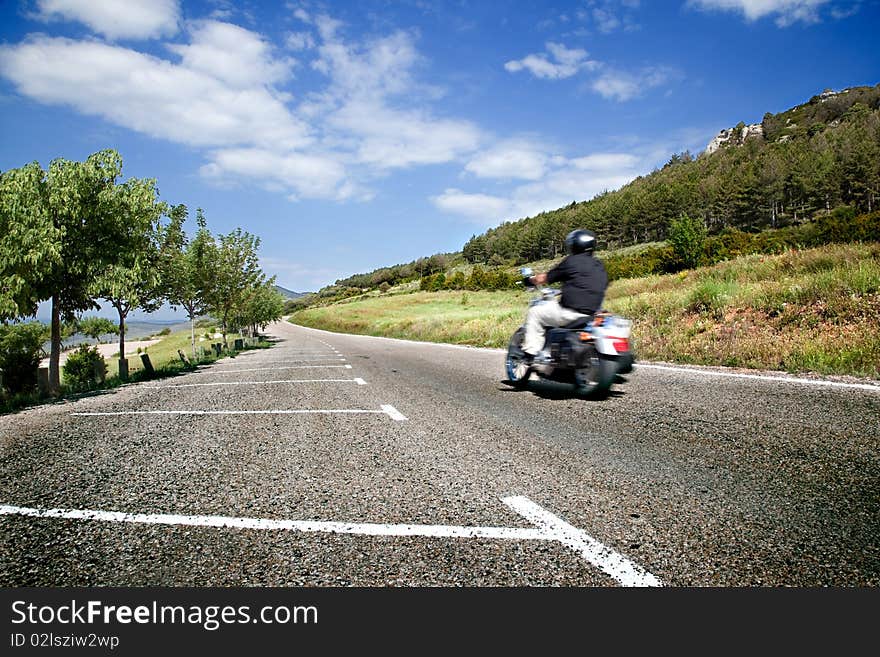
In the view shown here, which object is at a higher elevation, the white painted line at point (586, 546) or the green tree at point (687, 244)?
the green tree at point (687, 244)

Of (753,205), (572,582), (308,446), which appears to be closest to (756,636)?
(572,582)

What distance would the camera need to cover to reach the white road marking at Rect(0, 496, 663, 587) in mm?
2176

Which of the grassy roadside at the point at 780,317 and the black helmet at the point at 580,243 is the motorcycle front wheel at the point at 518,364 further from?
the grassy roadside at the point at 780,317

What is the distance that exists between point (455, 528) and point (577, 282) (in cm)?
436

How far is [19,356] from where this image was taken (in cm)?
2639

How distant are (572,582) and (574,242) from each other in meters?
5.03

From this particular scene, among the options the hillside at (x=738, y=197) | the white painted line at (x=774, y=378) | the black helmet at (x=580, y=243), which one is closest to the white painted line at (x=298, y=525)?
the black helmet at (x=580, y=243)

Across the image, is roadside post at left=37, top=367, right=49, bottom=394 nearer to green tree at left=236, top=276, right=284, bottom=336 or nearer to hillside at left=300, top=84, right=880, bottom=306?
green tree at left=236, top=276, right=284, bottom=336

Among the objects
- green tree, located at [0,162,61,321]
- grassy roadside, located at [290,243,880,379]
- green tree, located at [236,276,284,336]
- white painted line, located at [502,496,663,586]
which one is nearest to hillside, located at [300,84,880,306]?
green tree, located at [236,276,284,336]

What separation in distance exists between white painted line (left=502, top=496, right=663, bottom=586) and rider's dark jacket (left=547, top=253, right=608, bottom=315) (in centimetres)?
375

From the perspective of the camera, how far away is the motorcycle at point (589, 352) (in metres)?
5.98

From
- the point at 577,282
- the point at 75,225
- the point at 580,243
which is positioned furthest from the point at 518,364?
the point at 75,225

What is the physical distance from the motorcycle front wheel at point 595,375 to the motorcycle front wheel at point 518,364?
1132mm

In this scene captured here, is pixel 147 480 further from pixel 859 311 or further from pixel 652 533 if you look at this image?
pixel 859 311
